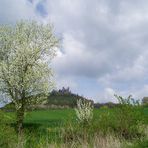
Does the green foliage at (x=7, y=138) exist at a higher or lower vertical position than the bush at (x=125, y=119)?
lower

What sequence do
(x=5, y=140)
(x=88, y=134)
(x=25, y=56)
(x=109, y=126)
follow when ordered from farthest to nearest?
(x=25, y=56), (x=109, y=126), (x=88, y=134), (x=5, y=140)

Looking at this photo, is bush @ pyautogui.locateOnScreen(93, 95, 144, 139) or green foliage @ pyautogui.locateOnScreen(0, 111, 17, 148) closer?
green foliage @ pyautogui.locateOnScreen(0, 111, 17, 148)

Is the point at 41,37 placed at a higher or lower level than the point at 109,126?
higher

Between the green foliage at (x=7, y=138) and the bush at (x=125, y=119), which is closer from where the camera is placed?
the green foliage at (x=7, y=138)

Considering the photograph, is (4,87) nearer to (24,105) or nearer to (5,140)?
(24,105)

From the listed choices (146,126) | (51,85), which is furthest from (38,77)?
(146,126)

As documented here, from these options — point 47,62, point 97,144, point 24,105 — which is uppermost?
point 47,62

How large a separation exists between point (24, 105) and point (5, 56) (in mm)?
5267

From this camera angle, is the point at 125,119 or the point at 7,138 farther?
the point at 125,119

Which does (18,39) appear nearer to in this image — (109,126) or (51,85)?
(51,85)

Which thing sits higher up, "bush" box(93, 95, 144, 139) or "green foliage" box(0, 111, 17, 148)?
"bush" box(93, 95, 144, 139)

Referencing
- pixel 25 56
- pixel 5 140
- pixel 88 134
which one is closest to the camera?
pixel 5 140

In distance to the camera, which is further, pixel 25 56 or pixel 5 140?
pixel 25 56

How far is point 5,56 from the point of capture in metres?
47.6
